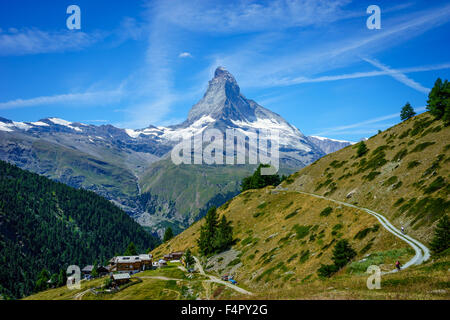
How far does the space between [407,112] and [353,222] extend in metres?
79.7

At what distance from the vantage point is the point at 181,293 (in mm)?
60062

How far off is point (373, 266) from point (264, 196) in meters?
74.3

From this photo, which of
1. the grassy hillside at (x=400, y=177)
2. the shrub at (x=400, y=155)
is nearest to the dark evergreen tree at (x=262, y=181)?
the grassy hillside at (x=400, y=177)

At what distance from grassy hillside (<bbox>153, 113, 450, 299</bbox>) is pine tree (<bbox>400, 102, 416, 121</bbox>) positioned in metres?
15.4

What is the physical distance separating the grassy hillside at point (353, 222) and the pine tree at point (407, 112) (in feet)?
50.6

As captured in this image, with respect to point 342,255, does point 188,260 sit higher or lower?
lower

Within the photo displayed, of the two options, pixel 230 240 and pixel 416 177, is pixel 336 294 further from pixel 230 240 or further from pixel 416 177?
pixel 230 240

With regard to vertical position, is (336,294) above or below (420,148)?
below

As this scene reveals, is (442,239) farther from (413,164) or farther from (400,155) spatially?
(400,155)

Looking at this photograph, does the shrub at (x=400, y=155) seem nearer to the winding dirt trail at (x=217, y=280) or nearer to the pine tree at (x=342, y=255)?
the pine tree at (x=342, y=255)

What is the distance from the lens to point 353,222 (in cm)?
5512

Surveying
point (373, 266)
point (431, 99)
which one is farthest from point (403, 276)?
point (431, 99)

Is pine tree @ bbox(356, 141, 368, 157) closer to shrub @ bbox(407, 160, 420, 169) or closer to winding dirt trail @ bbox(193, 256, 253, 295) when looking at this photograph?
shrub @ bbox(407, 160, 420, 169)

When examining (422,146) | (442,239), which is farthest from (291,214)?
(442,239)
